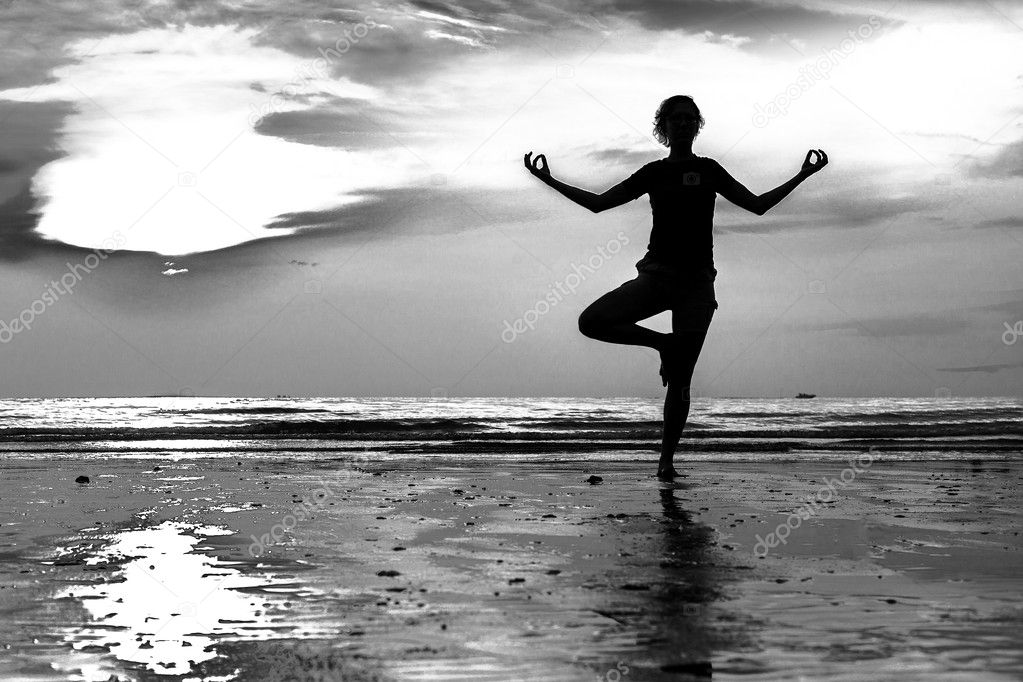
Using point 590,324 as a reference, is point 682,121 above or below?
above

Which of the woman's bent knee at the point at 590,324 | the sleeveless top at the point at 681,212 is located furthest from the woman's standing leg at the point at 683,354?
the woman's bent knee at the point at 590,324

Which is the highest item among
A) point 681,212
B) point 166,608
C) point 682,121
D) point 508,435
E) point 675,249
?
point 682,121

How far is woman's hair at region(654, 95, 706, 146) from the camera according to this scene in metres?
5.88

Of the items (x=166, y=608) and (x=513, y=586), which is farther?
(x=513, y=586)

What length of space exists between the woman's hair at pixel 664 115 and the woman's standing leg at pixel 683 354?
1094 millimetres

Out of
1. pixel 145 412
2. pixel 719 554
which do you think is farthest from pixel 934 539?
pixel 145 412

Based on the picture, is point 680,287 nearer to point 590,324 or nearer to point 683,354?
point 683,354

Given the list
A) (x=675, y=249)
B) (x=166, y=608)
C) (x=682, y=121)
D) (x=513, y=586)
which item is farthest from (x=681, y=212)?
(x=166, y=608)

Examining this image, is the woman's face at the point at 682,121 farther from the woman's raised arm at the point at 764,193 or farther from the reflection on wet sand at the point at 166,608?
the reflection on wet sand at the point at 166,608

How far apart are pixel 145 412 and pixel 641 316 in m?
24.5

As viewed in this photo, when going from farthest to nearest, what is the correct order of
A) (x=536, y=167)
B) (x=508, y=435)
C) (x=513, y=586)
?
1. (x=508, y=435)
2. (x=536, y=167)
3. (x=513, y=586)

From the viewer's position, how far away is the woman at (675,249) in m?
5.76

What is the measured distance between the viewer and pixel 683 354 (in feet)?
19.3

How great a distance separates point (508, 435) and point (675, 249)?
12.9 metres
